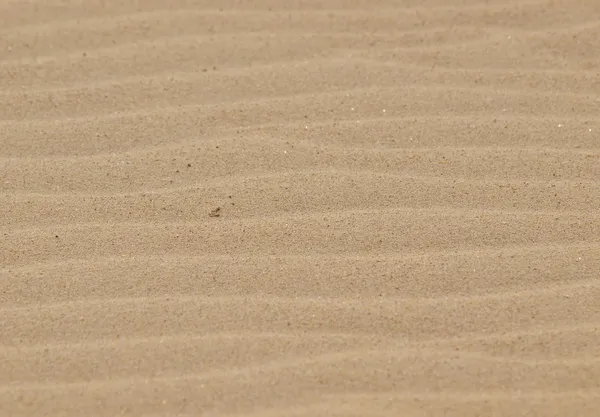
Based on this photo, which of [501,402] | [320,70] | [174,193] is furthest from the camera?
[320,70]

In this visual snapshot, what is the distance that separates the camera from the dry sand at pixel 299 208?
2.46m

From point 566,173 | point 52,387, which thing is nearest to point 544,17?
point 566,173

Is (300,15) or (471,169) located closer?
(471,169)

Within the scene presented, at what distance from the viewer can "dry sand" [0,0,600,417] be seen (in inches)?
96.7

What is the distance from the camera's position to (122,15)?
12.0ft

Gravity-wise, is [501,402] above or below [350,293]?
below

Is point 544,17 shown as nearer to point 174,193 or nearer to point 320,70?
point 320,70

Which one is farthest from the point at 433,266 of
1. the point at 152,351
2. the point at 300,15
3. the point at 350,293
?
the point at 300,15

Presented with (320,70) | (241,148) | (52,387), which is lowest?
(52,387)

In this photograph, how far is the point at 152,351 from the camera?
2504 mm

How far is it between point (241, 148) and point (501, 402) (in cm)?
Result: 126

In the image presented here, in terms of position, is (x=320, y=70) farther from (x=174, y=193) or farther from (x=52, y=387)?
(x=52, y=387)

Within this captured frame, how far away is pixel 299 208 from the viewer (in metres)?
2.90

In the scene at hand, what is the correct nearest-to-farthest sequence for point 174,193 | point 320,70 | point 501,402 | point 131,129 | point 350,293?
1. point 501,402
2. point 350,293
3. point 174,193
4. point 131,129
5. point 320,70
